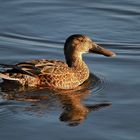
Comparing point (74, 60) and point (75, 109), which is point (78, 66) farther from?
point (75, 109)

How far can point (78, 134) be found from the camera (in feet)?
33.5

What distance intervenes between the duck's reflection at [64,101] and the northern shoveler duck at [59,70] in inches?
7.2

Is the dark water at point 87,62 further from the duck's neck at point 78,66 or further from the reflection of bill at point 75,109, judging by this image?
the duck's neck at point 78,66

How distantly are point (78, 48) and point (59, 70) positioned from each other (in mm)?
742

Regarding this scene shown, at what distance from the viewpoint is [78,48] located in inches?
515

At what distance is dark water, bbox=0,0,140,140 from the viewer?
411 inches

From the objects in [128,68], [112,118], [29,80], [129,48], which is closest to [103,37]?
[129,48]

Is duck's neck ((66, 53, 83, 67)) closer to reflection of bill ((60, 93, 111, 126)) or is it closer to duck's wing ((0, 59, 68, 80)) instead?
duck's wing ((0, 59, 68, 80))

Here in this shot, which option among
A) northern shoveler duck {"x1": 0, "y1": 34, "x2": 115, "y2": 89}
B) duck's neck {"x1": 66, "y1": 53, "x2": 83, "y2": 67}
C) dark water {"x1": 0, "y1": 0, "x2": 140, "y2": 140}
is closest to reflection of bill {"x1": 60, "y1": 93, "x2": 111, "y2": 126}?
dark water {"x1": 0, "y1": 0, "x2": 140, "y2": 140}

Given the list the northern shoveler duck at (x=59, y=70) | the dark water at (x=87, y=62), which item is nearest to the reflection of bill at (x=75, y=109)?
the dark water at (x=87, y=62)

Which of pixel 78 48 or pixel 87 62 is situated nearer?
pixel 78 48

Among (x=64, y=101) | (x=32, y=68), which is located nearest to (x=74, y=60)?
(x=32, y=68)

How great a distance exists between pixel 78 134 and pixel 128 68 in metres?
3.09

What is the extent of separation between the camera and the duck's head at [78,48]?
12977 millimetres
